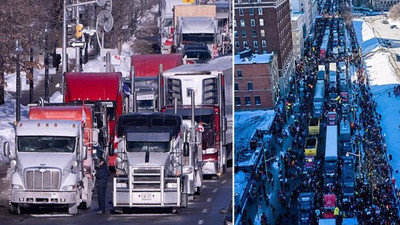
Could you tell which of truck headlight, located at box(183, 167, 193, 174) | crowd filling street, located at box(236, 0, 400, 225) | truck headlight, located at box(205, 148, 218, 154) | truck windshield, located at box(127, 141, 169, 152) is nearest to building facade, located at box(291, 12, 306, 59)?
crowd filling street, located at box(236, 0, 400, 225)

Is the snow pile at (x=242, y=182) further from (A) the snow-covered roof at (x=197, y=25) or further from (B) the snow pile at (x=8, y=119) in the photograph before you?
(A) the snow-covered roof at (x=197, y=25)

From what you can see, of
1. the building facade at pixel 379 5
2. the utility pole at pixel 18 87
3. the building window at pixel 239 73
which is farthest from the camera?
the building facade at pixel 379 5

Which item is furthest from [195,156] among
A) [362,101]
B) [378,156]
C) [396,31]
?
[362,101]

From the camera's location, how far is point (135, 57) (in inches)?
1049

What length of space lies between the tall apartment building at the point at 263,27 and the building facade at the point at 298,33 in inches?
268

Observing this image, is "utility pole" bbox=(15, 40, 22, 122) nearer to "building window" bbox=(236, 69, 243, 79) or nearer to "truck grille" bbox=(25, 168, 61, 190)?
"building window" bbox=(236, 69, 243, 79)

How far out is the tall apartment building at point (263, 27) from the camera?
23.5 metres

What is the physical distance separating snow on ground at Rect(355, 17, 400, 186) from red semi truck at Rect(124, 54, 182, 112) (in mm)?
6880

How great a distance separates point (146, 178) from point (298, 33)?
22.7 meters

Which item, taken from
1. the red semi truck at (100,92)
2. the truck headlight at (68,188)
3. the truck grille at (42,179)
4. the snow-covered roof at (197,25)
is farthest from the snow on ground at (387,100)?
the truck grille at (42,179)

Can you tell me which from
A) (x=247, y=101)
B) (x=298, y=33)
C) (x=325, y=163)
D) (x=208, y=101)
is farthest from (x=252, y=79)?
(x=298, y=33)

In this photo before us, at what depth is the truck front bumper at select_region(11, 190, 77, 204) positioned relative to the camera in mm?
16453

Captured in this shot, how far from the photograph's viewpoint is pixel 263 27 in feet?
78.6

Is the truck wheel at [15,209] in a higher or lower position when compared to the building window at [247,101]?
lower
